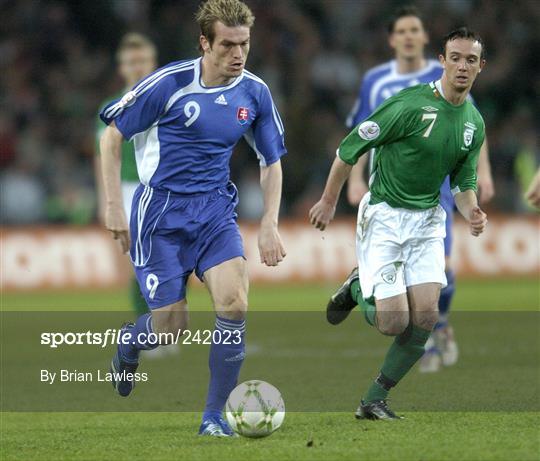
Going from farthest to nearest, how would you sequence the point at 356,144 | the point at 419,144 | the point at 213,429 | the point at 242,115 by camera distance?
the point at 419,144
the point at 356,144
the point at 242,115
the point at 213,429

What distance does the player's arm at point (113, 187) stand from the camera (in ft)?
22.2

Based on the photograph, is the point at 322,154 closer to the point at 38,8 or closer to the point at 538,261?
the point at 538,261

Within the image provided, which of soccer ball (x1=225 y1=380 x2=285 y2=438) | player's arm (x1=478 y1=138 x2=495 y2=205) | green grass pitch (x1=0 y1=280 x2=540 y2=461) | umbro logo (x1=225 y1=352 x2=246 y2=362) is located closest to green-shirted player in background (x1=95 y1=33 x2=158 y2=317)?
green grass pitch (x1=0 y1=280 x2=540 y2=461)

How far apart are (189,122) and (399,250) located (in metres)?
1.48

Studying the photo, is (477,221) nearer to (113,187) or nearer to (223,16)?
(223,16)

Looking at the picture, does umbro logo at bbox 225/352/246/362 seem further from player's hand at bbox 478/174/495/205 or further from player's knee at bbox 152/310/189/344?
player's hand at bbox 478/174/495/205

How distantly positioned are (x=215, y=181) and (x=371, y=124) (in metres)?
0.95

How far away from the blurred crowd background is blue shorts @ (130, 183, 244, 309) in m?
10.6

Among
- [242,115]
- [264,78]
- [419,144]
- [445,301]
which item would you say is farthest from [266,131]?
[264,78]

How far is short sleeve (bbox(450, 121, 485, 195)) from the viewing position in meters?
7.31

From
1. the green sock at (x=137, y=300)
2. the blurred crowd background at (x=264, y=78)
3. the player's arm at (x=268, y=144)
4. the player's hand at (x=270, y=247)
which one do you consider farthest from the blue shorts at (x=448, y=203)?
the blurred crowd background at (x=264, y=78)

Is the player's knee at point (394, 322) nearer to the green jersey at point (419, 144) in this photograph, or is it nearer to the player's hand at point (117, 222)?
the green jersey at point (419, 144)

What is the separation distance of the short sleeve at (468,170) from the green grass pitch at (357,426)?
1.32m

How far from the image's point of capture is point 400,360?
23.5ft
